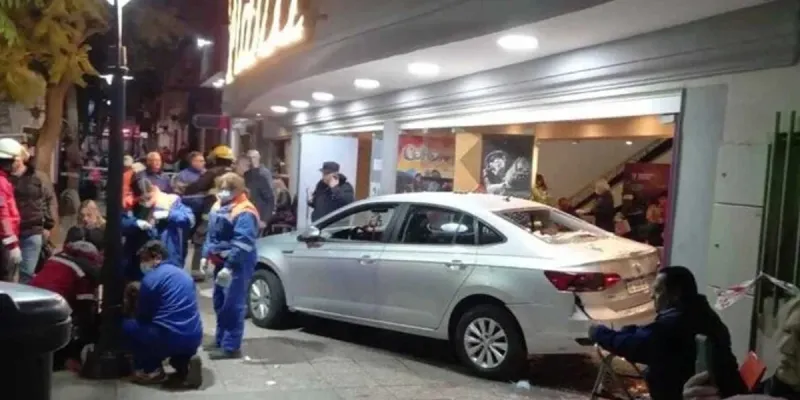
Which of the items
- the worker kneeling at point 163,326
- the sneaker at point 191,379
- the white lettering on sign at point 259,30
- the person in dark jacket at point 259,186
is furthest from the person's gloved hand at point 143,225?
the person in dark jacket at point 259,186

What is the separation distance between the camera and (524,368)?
711cm

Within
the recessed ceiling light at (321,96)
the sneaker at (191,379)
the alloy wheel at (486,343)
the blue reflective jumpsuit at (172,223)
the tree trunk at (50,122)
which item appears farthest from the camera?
the tree trunk at (50,122)

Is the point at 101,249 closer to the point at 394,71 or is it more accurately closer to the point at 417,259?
the point at 417,259

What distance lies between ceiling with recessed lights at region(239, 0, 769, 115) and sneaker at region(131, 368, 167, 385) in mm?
4122

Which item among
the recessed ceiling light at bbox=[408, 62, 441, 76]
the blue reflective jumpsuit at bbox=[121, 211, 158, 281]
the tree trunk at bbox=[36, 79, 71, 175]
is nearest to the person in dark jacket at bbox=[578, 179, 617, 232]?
the recessed ceiling light at bbox=[408, 62, 441, 76]

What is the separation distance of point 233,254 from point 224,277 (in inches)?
8.6

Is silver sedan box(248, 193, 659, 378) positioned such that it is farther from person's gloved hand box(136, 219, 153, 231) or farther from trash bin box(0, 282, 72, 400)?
trash bin box(0, 282, 72, 400)

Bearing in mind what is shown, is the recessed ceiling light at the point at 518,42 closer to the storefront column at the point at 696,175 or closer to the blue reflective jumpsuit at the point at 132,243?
the storefront column at the point at 696,175

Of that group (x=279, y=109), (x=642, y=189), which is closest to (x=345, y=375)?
(x=642, y=189)

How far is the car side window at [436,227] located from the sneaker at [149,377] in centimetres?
257

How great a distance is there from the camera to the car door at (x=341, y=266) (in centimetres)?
820

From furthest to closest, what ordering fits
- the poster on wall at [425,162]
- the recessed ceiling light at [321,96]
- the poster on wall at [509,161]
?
the recessed ceiling light at [321,96]
the poster on wall at [425,162]
the poster on wall at [509,161]

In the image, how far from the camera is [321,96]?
14.8 m

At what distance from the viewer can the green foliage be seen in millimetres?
12445
